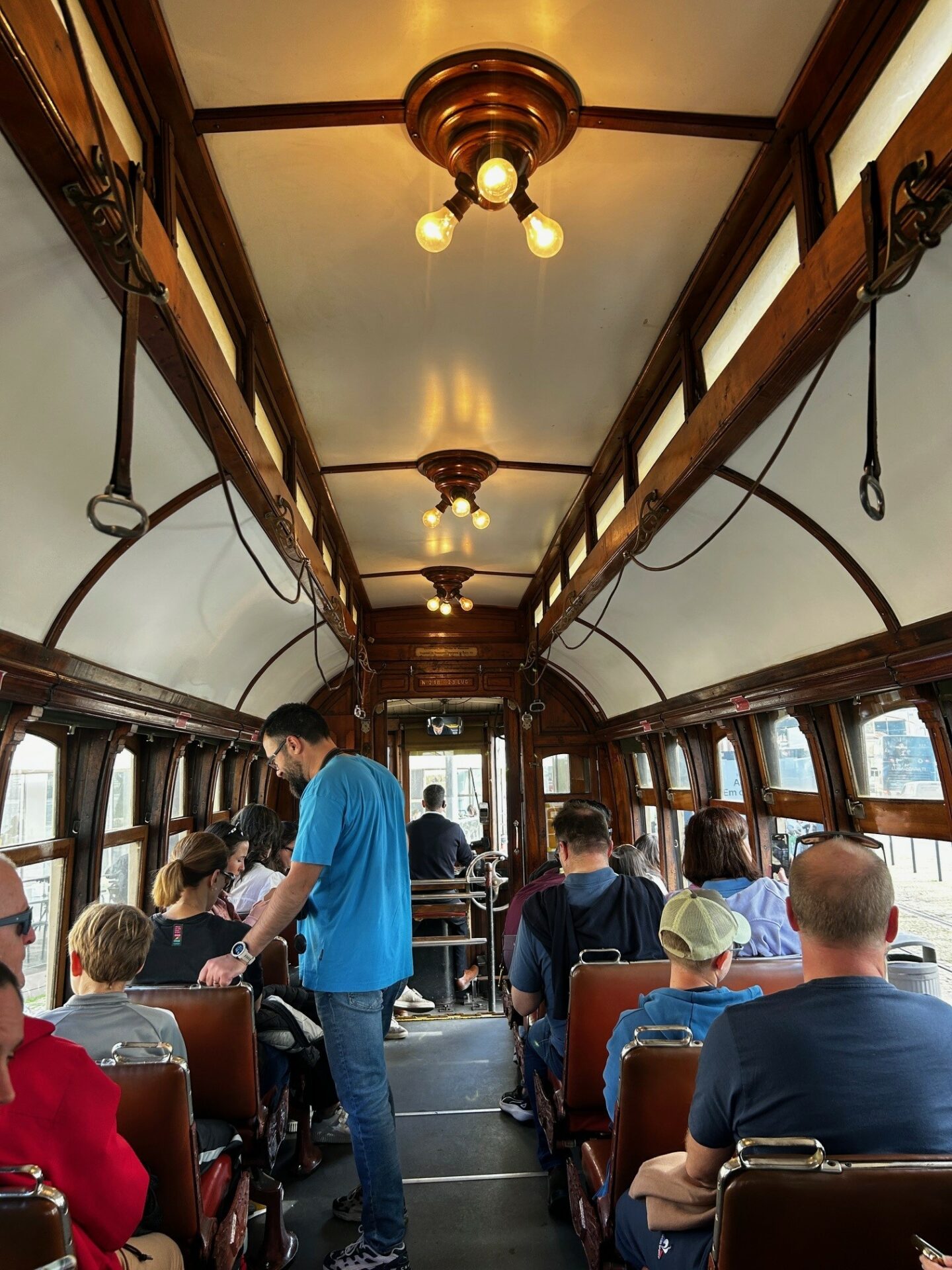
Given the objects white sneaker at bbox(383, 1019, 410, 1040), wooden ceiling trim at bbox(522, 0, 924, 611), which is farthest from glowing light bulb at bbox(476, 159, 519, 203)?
white sneaker at bbox(383, 1019, 410, 1040)

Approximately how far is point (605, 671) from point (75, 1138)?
640 cm

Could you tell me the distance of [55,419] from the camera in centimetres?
241

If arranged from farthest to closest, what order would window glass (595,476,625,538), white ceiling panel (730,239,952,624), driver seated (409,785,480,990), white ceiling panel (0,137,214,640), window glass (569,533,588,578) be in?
driver seated (409,785,480,990) → window glass (569,533,588,578) → window glass (595,476,625,538) → white ceiling panel (730,239,952,624) → white ceiling panel (0,137,214,640)

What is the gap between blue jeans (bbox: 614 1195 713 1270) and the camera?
1.70m

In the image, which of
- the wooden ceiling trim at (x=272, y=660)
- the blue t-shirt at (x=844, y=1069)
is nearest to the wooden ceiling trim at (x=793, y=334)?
the blue t-shirt at (x=844, y=1069)

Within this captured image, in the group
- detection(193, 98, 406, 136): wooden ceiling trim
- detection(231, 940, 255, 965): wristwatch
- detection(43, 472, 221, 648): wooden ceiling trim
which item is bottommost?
detection(231, 940, 255, 965): wristwatch

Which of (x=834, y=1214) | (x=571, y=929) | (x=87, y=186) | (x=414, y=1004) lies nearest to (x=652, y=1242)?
(x=834, y=1214)

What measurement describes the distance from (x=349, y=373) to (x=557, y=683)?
5.86m

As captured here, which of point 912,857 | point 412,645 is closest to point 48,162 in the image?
point 912,857

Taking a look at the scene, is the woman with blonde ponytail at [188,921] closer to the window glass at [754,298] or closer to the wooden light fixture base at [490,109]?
the wooden light fixture base at [490,109]

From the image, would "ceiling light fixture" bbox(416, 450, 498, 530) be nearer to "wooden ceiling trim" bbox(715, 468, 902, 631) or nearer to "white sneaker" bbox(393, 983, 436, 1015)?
"wooden ceiling trim" bbox(715, 468, 902, 631)

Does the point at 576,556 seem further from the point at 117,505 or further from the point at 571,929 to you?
the point at 117,505

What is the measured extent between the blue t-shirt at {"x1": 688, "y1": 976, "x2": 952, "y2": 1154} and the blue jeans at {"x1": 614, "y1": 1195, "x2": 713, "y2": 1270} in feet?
1.07

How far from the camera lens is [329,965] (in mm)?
2805
